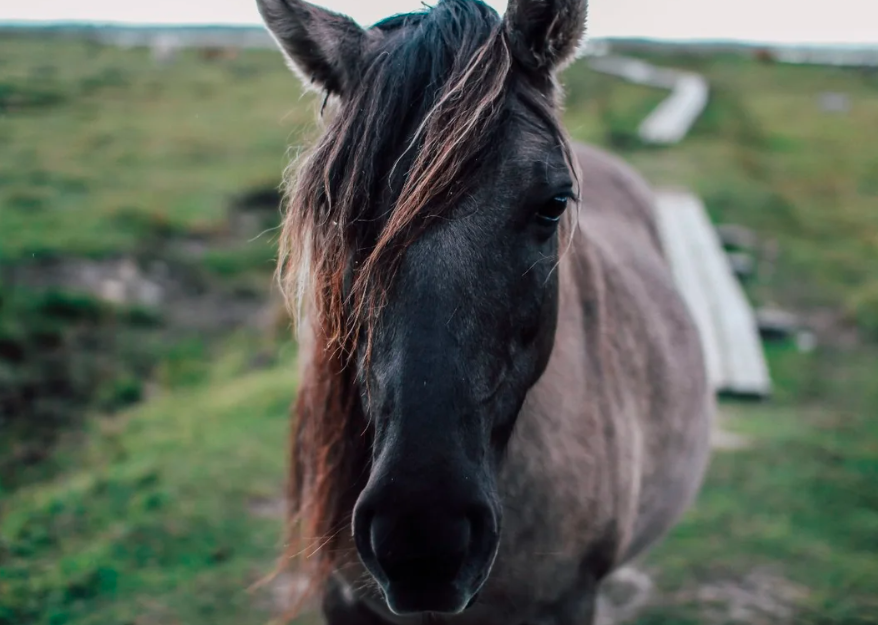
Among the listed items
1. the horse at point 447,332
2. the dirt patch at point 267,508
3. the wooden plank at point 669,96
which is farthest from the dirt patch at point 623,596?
the wooden plank at point 669,96

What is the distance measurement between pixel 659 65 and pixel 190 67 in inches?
648

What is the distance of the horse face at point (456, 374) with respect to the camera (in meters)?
1.56

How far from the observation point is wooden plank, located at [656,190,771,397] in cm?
679

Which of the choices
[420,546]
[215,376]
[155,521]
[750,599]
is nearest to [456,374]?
[420,546]

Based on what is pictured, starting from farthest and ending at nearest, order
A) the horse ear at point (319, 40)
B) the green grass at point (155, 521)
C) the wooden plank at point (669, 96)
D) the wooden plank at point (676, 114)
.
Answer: the wooden plank at point (669, 96), the wooden plank at point (676, 114), the green grass at point (155, 521), the horse ear at point (319, 40)

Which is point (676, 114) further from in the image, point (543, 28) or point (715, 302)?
point (543, 28)

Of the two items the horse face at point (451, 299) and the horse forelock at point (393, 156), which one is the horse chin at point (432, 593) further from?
the horse forelock at point (393, 156)

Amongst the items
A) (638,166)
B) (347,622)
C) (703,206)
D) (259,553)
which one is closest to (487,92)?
(347,622)

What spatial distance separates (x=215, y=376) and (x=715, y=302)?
499cm

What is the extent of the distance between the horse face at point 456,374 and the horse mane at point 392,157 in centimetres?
6

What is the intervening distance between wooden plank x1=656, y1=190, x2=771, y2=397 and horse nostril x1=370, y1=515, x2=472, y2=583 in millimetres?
4120

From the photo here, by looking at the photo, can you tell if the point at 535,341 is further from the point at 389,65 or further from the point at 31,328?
the point at 31,328

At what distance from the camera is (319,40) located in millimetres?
2070

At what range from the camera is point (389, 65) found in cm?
192
